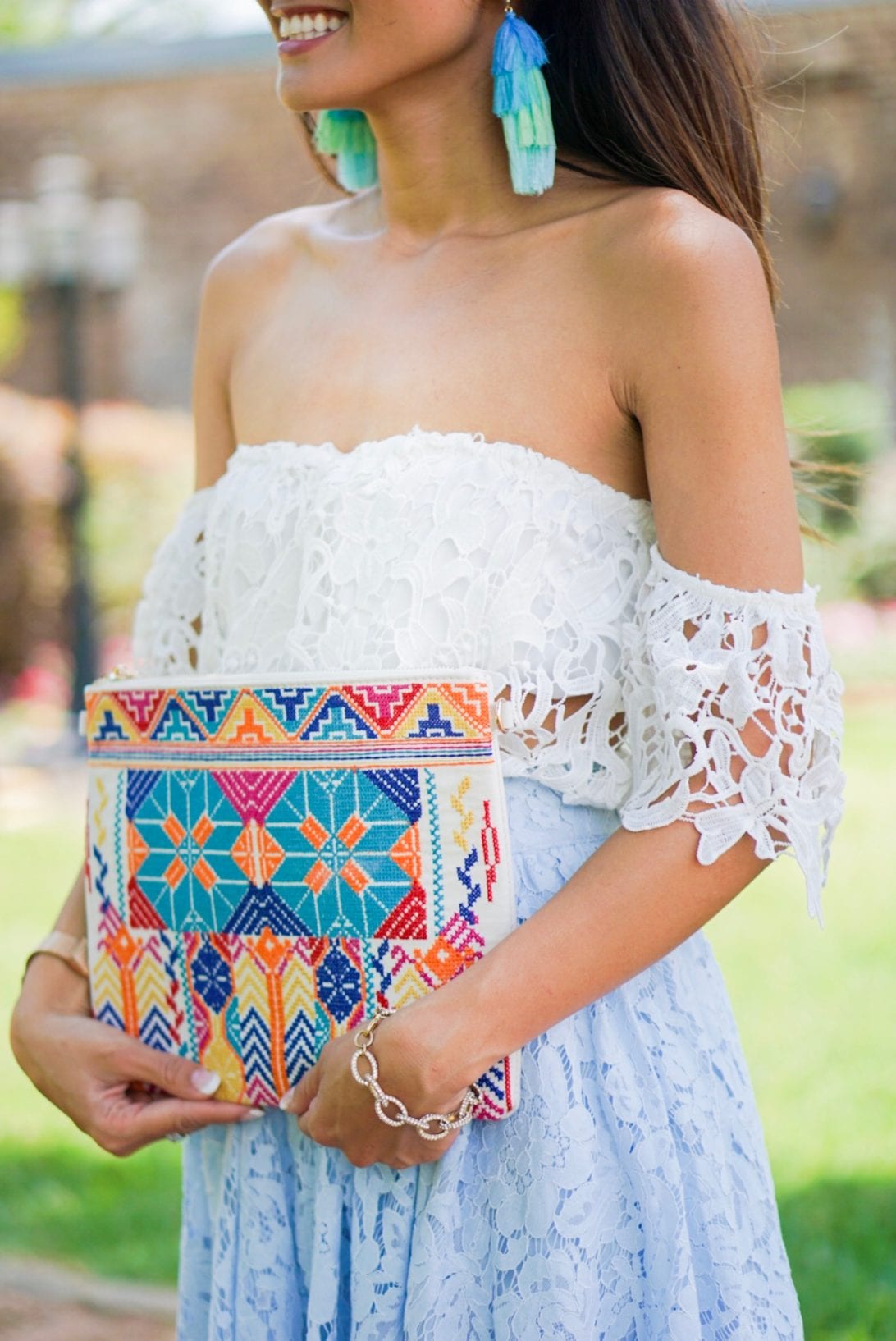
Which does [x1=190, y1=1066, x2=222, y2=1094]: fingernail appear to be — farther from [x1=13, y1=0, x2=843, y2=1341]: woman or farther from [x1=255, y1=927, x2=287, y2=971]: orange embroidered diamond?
[x1=255, y1=927, x2=287, y2=971]: orange embroidered diamond

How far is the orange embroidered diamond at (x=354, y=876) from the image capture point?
4.65ft

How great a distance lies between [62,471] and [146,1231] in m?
8.57

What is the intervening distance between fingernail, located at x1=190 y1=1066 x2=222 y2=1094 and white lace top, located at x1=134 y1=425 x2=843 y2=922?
1.41ft

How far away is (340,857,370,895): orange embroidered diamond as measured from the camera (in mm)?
1417

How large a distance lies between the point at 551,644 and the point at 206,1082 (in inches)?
22.7

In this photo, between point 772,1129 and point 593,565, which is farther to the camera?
point 772,1129

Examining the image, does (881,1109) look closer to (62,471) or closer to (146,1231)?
(146,1231)

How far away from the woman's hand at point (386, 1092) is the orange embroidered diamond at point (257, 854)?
175 millimetres

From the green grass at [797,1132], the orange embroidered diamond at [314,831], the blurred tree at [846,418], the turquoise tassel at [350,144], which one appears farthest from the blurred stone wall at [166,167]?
the orange embroidered diamond at [314,831]

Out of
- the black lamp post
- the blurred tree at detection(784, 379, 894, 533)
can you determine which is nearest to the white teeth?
the blurred tree at detection(784, 379, 894, 533)

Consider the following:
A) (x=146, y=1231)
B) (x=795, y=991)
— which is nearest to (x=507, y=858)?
(x=146, y=1231)

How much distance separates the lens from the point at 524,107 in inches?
61.4

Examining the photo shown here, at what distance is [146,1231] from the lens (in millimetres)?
3510

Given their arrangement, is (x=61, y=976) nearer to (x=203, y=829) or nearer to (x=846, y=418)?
(x=203, y=829)
